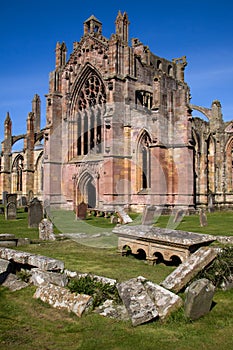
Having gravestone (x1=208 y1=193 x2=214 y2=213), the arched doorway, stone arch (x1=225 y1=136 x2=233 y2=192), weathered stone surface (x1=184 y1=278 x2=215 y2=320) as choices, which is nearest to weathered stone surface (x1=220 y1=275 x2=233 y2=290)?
weathered stone surface (x1=184 y1=278 x2=215 y2=320)

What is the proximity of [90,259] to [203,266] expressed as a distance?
379 cm

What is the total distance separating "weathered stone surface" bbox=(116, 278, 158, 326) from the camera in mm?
4934

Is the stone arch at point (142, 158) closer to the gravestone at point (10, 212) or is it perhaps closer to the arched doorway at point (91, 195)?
the arched doorway at point (91, 195)

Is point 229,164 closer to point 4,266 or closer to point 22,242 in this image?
point 22,242

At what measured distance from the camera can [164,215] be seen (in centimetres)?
2270

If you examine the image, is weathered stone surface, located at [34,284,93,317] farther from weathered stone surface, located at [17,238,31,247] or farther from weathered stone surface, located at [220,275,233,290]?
weathered stone surface, located at [17,238,31,247]

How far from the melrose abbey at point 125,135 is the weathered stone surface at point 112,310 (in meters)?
17.7

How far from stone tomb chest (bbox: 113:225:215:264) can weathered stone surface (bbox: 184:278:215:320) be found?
101 inches

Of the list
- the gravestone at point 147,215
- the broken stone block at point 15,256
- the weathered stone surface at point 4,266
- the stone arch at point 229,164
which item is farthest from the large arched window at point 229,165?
the weathered stone surface at point 4,266

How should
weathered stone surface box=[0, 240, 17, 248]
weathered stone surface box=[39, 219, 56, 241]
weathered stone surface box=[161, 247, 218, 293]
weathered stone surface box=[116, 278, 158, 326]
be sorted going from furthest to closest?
1. weathered stone surface box=[39, 219, 56, 241]
2. weathered stone surface box=[0, 240, 17, 248]
3. weathered stone surface box=[161, 247, 218, 293]
4. weathered stone surface box=[116, 278, 158, 326]

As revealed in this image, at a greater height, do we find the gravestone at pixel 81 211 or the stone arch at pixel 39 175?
the stone arch at pixel 39 175

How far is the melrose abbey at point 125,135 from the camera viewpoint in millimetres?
23547

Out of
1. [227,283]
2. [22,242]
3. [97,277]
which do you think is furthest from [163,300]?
[22,242]

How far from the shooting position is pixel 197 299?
504 centimetres
